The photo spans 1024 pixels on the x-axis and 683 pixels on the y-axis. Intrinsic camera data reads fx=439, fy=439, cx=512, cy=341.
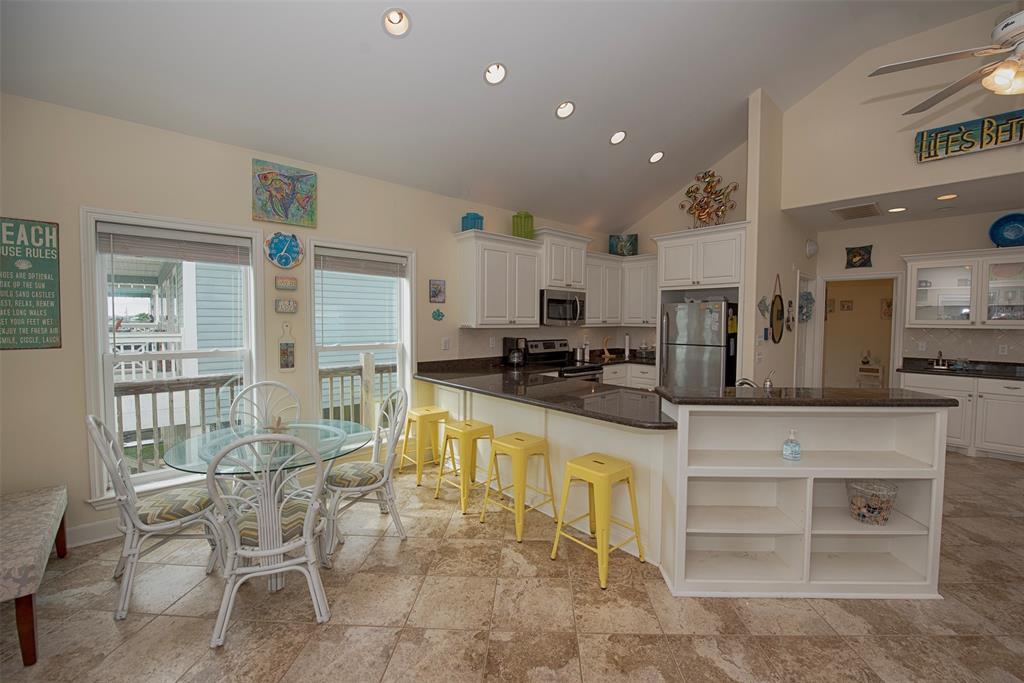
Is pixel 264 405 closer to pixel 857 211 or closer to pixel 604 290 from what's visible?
pixel 604 290

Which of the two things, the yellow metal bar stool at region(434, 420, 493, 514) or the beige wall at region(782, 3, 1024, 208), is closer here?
the yellow metal bar stool at region(434, 420, 493, 514)

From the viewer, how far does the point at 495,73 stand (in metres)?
3.14

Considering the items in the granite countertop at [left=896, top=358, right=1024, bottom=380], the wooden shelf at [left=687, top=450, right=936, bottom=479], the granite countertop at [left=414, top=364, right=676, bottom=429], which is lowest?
the wooden shelf at [left=687, top=450, right=936, bottom=479]

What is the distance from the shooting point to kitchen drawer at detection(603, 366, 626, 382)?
5478 mm

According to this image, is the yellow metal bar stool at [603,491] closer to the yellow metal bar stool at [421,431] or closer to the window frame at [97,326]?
the yellow metal bar stool at [421,431]

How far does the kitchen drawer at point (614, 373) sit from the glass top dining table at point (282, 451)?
342 centimetres

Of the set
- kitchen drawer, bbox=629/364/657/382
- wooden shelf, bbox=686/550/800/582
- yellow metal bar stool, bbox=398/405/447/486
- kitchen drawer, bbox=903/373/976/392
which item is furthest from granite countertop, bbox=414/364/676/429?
kitchen drawer, bbox=903/373/976/392

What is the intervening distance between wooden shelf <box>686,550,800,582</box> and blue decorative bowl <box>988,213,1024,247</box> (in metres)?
4.55

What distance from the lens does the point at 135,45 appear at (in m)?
2.38

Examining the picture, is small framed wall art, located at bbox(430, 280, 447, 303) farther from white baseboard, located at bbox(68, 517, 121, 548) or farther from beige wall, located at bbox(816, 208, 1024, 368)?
beige wall, located at bbox(816, 208, 1024, 368)

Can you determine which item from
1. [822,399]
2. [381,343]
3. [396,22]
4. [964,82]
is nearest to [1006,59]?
[964,82]

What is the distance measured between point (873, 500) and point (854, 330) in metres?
5.97

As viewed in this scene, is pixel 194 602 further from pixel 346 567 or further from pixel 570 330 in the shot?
pixel 570 330

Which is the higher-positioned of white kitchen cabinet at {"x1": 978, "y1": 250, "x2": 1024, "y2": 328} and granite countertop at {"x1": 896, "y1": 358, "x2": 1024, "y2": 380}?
white kitchen cabinet at {"x1": 978, "y1": 250, "x2": 1024, "y2": 328}
